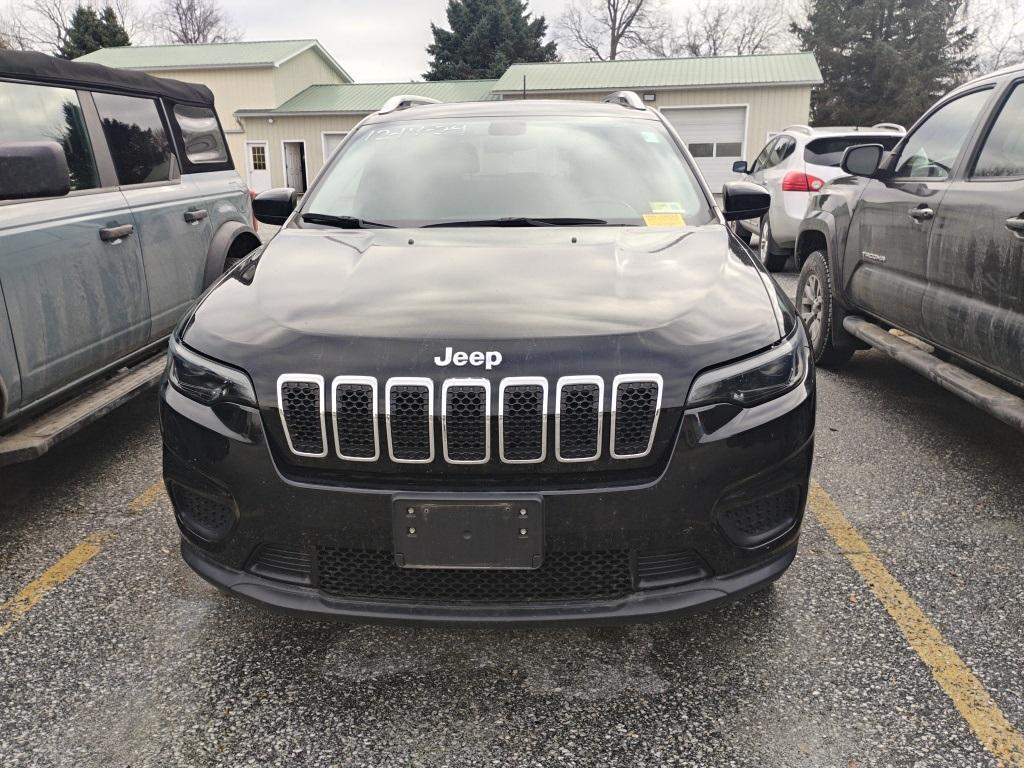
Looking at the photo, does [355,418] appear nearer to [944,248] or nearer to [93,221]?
[93,221]

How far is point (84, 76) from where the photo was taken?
4.05 meters

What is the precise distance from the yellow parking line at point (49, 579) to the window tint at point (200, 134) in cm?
270

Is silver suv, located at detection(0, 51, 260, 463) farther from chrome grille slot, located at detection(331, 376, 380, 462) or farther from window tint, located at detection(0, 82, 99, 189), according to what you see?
chrome grille slot, located at detection(331, 376, 380, 462)

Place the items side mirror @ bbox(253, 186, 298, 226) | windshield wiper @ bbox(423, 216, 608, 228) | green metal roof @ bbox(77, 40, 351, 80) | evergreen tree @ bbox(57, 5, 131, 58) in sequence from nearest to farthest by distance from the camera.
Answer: windshield wiper @ bbox(423, 216, 608, 228) → side mirror @ bbox(253, 186, 298, 226) → green metal roof @ bbox(77, 40, 351, 80) → evergreen tree @ bbox(57, 5, 131, 58)

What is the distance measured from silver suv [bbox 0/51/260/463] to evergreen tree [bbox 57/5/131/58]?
131 ft

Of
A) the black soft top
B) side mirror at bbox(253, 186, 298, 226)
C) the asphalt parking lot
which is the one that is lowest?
the asphalt parking lot

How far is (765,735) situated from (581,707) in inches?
19.7

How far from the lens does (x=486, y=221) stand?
124 inches

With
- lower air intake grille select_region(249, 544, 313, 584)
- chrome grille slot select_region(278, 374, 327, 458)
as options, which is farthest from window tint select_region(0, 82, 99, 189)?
lower air intake grille select_region(249, 544, 313, 584)

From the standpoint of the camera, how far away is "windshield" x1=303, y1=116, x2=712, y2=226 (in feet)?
10.6

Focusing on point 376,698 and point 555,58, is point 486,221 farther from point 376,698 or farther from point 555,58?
point 555,58

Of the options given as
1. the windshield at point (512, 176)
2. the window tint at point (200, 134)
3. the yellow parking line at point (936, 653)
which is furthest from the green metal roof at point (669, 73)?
the yellow parking line at point (936, 653)

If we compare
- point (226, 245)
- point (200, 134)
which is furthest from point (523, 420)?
point (200, 134)

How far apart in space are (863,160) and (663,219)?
7.03ft
